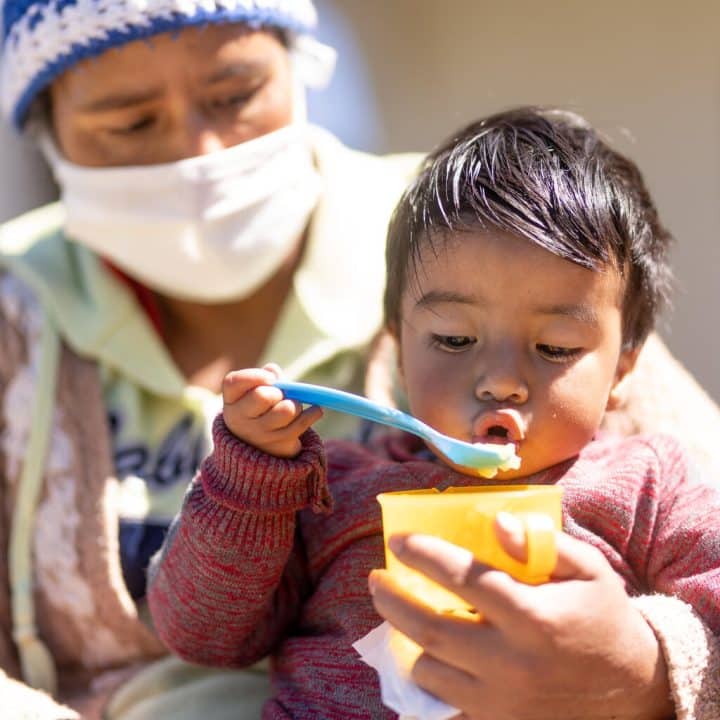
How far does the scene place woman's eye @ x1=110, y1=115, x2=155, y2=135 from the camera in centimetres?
173

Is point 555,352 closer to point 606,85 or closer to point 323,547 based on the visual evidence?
point 323,547

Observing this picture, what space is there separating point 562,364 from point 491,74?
1845mm

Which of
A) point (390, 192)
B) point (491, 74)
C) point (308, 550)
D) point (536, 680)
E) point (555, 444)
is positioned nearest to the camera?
point (536, 680)

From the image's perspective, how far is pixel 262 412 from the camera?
3.75 ft

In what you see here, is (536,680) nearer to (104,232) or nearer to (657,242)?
(657,242)

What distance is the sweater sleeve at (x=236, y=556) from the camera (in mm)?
1201

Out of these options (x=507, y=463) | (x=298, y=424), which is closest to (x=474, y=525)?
(x=507, y=463)

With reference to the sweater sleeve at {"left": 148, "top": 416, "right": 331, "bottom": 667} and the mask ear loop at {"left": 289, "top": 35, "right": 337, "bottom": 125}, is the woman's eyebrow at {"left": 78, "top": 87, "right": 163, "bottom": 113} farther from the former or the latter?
the sweater sleeve at {"left": 148, "top": 416, "right": 331, "bottom": 667}

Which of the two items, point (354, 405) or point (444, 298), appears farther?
point (444, 298)

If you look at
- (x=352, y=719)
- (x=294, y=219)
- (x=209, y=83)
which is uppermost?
(x=209, y=83)

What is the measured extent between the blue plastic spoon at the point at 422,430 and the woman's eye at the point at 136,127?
73cm

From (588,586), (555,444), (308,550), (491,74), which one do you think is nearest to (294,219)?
(308,550)

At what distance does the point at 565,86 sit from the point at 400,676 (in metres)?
2.05

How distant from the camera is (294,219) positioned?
1786 millimetres
